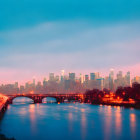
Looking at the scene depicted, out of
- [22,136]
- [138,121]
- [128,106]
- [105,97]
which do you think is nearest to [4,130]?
[22,136]

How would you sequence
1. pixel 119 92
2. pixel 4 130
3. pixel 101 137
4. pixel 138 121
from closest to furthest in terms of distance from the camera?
pixel 101 137 < pixel 4 130 < pixel 138 121 < pixel 119 92

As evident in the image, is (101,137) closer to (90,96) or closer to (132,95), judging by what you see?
(132,95)

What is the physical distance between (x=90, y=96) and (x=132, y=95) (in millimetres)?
56683

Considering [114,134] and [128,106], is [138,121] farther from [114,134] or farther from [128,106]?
[128,106]

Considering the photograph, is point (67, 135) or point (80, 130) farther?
point (80, 130)

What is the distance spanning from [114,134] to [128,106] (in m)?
61.1

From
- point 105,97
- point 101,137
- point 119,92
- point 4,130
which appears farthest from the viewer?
point 105,97

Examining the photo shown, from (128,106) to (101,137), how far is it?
211 ft

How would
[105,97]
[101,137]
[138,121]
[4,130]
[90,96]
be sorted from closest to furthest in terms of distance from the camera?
[101,137] < [4,130] < [138,121] < [105,97] < [90,96]

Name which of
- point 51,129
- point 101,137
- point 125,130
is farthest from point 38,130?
point 125,130

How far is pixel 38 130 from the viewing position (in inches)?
2115

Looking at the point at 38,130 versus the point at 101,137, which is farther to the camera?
the point at 38,130

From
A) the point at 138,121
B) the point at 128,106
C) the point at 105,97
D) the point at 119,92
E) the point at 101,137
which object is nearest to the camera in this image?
the point at 101,137

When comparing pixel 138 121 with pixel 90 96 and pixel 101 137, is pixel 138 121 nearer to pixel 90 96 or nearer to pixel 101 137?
pixel 101 137
